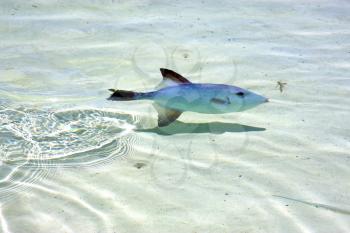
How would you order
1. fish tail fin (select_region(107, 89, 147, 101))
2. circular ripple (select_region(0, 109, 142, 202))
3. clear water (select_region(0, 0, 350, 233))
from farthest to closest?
fish tail fin (select_region(107, 89, 147, 101)), circular ripple (select_region(0, 109, 142, 202)), clear water (select_region(0, 0, 350, 233))

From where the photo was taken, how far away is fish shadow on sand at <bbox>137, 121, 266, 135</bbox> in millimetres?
3914

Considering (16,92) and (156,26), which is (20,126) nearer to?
(16,92)

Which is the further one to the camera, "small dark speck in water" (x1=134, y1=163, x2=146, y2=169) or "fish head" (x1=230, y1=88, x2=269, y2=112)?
"fish head" (x1=230, y1=88, x2=269, y2=112)

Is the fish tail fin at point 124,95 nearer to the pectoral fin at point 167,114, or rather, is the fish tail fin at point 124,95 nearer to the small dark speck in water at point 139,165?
the pectoral fin at point 167,114

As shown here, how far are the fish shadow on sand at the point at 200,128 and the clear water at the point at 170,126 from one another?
0.05 feet

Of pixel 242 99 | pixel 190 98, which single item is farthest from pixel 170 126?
pixel 242 99

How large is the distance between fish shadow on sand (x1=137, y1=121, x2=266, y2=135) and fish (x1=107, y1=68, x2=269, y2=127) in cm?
11

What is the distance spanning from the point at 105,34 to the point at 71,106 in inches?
67.8

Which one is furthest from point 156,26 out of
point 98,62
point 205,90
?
point 205,90

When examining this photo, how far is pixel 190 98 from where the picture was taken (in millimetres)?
3771

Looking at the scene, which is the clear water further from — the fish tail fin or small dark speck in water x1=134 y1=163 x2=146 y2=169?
the fish tail fin

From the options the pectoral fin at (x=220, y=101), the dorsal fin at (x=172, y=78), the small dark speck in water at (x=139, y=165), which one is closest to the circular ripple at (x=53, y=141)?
the small dark speck in water at (x=139, y=165)

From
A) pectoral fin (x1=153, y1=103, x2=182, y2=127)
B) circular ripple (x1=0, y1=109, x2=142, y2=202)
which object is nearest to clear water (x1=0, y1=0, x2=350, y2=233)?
circular ripple (x1=0, y1=109, x2=142, y2=202)

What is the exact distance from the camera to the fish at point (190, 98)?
3752 mm
